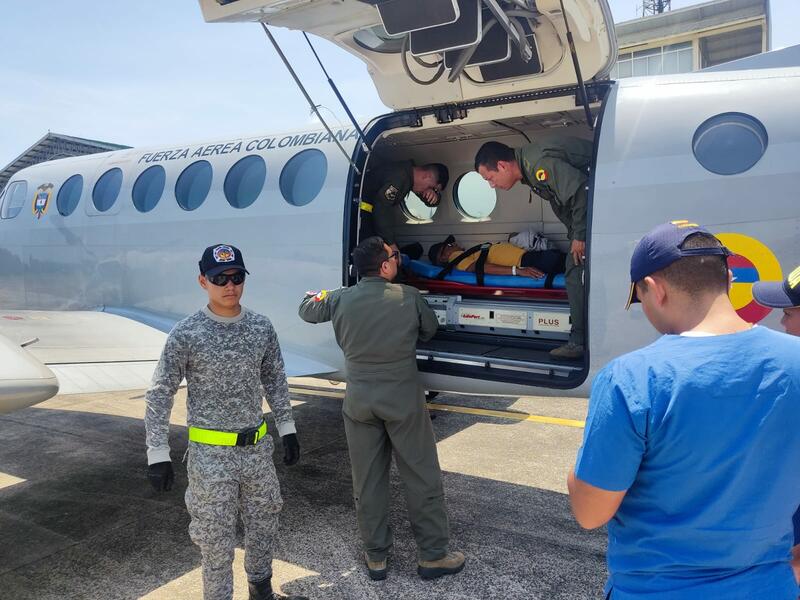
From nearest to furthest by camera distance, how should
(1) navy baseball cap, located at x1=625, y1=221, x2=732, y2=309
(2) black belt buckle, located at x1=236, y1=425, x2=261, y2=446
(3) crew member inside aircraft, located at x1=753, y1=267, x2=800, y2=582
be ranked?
(1) navy baseball cap, located at x1=625, y1=221, x2=732, y2=309 < (3) crew member inside aircraft, located at x1=753, y1=267, x2=800, y2=582 < (2) black belt buckle, located at x1=236, y1=425, x2=261, y2=446

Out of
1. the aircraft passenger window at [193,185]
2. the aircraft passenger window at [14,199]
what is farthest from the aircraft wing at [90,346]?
the aircraft passenger window at [14,199]

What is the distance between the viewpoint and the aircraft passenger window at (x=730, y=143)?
404 centimetres

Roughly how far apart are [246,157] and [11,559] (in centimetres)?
406

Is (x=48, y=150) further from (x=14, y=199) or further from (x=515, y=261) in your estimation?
(x=515, y=261)

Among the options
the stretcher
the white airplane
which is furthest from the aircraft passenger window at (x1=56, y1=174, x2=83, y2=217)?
the stretcher

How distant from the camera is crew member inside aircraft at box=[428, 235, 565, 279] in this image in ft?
19.5

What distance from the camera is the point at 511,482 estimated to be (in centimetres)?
600

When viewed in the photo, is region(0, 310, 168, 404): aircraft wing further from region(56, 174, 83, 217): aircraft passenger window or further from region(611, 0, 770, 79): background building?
region(611, 0, 770, 79): background building

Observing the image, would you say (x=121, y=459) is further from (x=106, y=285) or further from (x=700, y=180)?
(x=700, y=180)

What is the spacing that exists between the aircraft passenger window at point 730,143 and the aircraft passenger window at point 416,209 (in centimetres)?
377

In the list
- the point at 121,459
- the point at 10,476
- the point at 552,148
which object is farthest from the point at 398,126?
the point at 10,476

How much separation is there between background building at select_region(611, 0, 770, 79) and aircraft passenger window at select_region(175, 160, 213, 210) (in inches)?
987

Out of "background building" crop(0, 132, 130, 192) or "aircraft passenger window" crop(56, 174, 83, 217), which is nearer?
"aircraft passenger window" crop(56, 174, 83, 217)

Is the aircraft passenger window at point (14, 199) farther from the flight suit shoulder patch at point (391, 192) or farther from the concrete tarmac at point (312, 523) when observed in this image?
the flight suit shoulder patch at point (391, 192)
